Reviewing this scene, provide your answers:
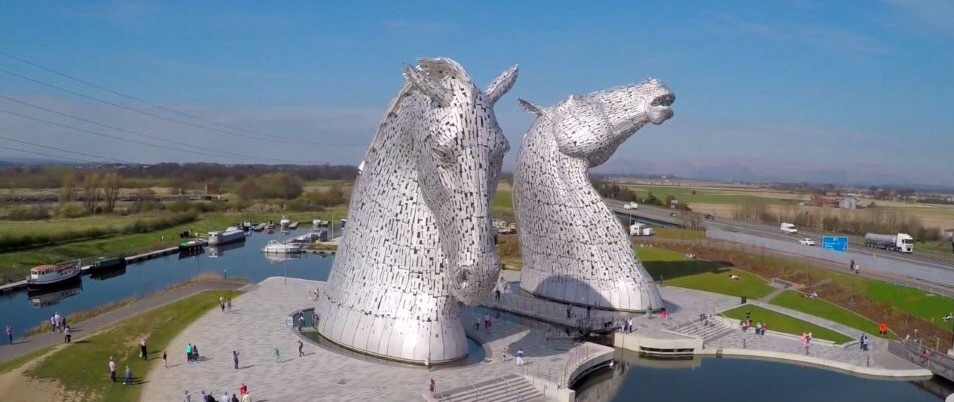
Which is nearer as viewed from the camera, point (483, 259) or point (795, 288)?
point (483, 259)

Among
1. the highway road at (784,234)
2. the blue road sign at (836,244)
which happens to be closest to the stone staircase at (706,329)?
the highway road at (784,234)

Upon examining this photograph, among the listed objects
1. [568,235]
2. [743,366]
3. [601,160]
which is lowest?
[743,366]

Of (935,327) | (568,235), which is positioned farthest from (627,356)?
(935,327)

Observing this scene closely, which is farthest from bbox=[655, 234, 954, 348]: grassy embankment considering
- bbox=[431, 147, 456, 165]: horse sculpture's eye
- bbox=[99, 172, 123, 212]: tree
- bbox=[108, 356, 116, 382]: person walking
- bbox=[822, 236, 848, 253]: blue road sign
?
bbox=[99, 172, 123, 212]: tree

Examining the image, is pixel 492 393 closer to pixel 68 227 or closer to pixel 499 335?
pixel 499 335

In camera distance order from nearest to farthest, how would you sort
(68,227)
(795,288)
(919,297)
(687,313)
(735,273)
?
(687,313) → (919,297) → (795,288) → (735,273) → (68,227)

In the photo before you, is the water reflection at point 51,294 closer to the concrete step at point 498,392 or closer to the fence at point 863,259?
the concrete step at point 498,392

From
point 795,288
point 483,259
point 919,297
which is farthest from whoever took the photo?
point 795,288

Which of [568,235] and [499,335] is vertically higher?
[568,235]

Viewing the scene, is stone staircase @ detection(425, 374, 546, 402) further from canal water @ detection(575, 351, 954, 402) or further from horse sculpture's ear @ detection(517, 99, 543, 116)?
horse sculpture's ear @ detection(517, 99, 543, 116)
